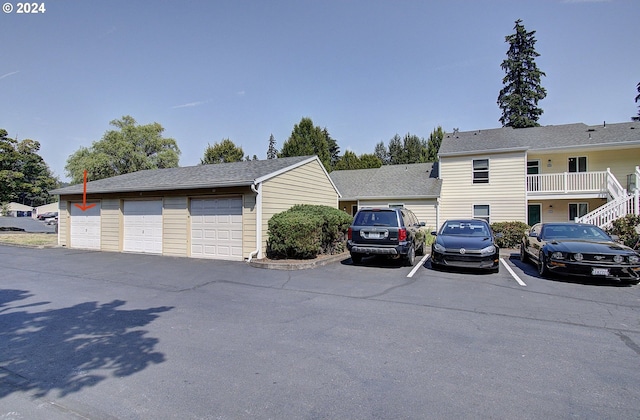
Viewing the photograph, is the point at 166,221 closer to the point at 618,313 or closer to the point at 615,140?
the point at 618,313

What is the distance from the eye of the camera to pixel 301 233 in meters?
11.0

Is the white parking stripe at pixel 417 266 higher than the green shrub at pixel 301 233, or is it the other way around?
the green shrub at pixel 301 233

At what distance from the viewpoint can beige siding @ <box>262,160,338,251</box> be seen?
40.8ft

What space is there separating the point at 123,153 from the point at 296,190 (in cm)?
3833

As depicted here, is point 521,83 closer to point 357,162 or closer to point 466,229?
point 357,162

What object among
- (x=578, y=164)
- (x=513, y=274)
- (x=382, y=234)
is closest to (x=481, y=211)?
(x=578, y=164)

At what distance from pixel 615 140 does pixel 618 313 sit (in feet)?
53.4

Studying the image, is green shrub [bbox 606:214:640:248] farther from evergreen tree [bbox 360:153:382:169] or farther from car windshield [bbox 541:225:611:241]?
evergreen tree [bbox 360:153:382:169]

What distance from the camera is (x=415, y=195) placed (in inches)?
787

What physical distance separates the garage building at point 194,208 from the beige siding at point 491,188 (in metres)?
7.82

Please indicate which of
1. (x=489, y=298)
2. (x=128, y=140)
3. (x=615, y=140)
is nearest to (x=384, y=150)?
(x=128, y=140)

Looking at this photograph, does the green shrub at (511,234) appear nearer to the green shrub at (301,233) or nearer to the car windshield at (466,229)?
the car windshield at (466,229)

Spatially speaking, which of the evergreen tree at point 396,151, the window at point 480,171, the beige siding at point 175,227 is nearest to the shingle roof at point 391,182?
the window at point 480,171

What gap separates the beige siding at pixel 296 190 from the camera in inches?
489
